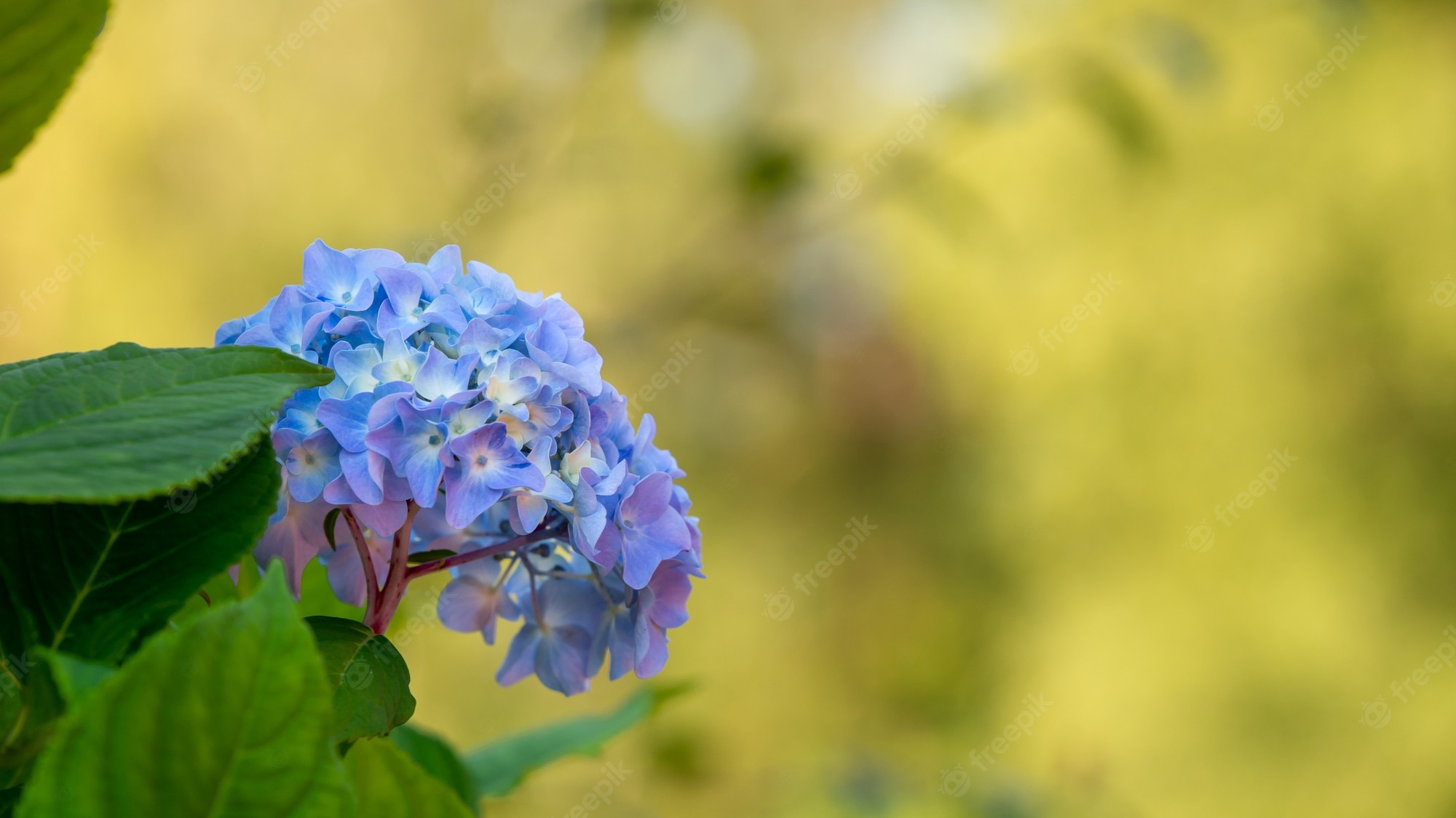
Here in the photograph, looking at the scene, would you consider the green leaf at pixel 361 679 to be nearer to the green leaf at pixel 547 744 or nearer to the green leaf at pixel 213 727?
the green leaf at pixel 213 727

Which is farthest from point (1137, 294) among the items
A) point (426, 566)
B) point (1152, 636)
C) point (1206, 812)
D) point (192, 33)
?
point (426, 566)

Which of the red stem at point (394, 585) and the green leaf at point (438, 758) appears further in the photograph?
the green leaf at point (438, 758)

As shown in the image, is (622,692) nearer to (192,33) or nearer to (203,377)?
(192,33)

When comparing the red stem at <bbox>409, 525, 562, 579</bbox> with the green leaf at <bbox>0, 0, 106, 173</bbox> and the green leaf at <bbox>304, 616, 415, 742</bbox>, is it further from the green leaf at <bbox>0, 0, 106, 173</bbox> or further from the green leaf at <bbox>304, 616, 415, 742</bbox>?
the green leaf at <bbox>0, 0, 106, 173</bbox>

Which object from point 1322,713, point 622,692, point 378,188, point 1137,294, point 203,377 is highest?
point 1137,294

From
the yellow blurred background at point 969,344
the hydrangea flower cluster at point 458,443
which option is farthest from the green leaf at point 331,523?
the yellow blurred background at point 969,344

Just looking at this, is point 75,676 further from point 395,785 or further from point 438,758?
point 438,758
